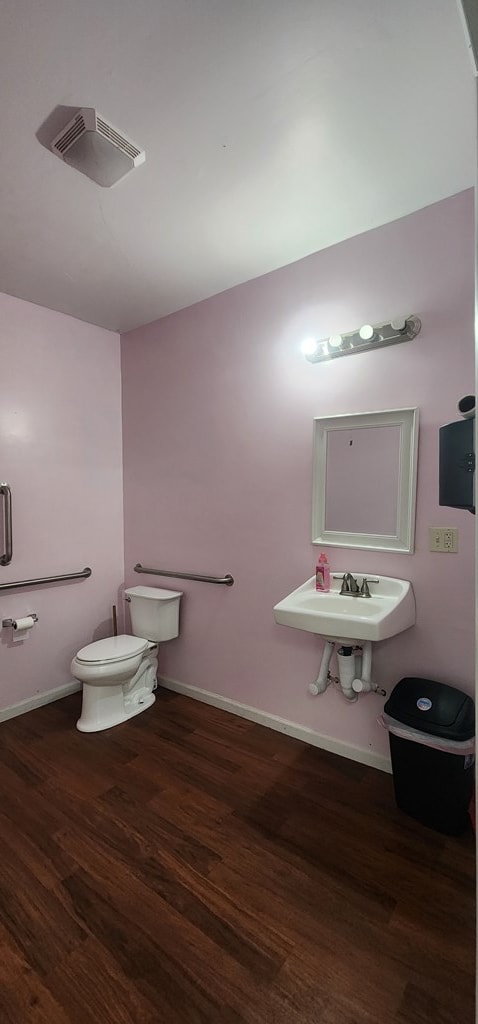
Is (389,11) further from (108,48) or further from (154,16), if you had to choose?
(108,48)

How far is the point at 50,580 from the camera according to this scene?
101 inches

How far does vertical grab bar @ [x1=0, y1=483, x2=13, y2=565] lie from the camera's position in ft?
7.69

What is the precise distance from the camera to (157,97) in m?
1.22

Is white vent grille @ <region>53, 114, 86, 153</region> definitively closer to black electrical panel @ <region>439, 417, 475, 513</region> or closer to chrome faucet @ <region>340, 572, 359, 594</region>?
black electrical panel @ <region>439, 417, 475, 513</region>

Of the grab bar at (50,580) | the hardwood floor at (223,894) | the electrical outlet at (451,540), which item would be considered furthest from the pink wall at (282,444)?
the hardwood floor at (223,894)

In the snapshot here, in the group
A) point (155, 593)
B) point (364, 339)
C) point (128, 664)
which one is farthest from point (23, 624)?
point (364, 339)

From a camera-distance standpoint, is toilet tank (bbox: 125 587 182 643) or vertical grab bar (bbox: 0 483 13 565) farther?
toilet tank (bbox: 125 587 182 643)

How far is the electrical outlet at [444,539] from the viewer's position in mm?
1685

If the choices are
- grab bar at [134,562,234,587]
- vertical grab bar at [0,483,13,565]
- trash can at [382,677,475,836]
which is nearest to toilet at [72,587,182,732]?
grab bar at [134,562,234,587]

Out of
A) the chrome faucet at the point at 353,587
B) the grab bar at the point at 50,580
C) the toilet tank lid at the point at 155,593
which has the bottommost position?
the toilet tank lid at the point at 155,593

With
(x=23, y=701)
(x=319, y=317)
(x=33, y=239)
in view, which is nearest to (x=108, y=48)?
(x=33, y=239)

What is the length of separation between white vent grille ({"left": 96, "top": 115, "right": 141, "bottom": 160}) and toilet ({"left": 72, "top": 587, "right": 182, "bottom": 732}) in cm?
207

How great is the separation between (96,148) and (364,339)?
47.4 inches

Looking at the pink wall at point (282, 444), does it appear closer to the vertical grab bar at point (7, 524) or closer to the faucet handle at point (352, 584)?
the faucet handle at point (352, 584)
